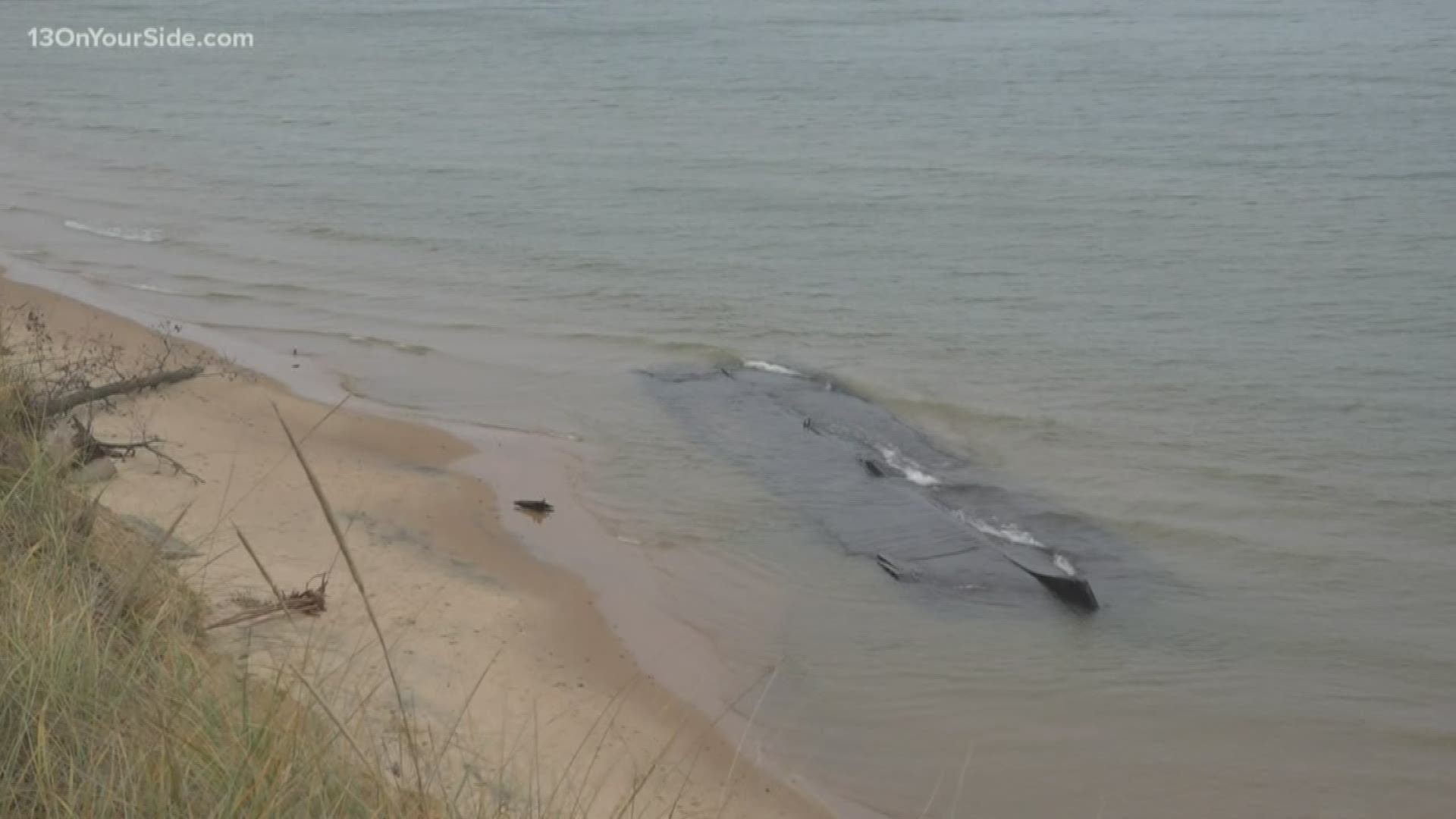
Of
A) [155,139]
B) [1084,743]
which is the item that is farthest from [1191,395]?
[155,139]

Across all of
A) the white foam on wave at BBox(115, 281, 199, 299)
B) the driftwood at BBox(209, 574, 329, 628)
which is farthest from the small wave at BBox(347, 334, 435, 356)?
the driftwood at BBox(209, 574, 329, 628)

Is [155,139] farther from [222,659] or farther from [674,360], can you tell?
[222,659]

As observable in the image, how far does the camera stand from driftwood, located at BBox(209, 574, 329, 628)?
5.20 m

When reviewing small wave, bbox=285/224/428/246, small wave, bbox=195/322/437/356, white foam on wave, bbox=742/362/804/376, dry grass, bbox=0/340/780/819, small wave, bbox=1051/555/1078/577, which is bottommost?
small wave, bbox=285/224/428/246

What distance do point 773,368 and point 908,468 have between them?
2.48 meters

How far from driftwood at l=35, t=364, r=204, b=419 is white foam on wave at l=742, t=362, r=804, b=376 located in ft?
14.3

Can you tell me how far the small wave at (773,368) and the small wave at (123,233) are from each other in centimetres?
804

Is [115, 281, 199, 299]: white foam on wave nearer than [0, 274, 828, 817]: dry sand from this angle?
No

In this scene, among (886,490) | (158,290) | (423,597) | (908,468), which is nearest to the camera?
(423,597)

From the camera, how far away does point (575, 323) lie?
13172 millimetres

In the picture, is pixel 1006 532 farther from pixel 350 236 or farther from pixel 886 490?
pixel 350 236

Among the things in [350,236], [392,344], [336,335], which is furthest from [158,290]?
[392,344]

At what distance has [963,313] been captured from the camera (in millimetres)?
13125

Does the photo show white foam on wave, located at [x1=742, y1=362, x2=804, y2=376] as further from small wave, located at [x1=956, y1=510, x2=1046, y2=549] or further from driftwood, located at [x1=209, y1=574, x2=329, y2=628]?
driftwood, located at [x1=209, y1=574, x2=329, y2=628]
